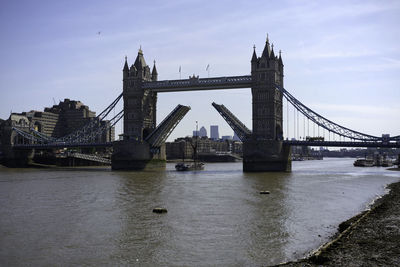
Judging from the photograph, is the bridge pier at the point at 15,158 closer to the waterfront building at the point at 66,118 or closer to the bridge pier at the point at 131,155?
the bridge pier at the point at 131,155

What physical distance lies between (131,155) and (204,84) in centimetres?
1850

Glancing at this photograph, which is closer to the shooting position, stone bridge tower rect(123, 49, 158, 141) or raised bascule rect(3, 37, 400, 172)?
raised bascule rect(3, 37, 400, 172)

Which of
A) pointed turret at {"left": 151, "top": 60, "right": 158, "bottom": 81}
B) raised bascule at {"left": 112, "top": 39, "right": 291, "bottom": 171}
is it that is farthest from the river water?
pointed turret at {"left": 151, "top": 60, "right": 158, "bottom": 81}

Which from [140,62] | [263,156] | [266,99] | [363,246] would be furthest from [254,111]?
[363,246]

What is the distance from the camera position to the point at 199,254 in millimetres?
17672

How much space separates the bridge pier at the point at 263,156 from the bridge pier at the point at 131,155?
1945cm

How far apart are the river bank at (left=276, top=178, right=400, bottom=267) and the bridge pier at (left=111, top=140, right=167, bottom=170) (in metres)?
59.0

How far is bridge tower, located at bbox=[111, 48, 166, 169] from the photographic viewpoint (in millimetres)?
Result: 80294

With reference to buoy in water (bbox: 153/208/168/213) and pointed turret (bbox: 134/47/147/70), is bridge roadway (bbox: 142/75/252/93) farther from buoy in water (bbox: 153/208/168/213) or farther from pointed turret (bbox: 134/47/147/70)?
buoy in water (bbox: 153/208/168/213)

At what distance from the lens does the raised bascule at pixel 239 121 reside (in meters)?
70.6

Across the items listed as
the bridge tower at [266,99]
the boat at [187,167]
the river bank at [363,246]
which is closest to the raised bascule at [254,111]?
the bridge tower at [266,99]

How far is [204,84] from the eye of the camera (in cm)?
7662

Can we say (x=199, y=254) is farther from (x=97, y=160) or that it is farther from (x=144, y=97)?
(x=97, y=160)

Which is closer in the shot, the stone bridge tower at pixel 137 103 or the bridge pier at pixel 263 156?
the bridge pier at pixel 263 156
